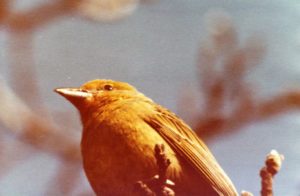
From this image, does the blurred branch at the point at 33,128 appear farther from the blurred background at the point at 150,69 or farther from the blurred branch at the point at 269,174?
the blurred branch at the point at 269,174

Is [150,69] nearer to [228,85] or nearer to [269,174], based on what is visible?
[228,85]

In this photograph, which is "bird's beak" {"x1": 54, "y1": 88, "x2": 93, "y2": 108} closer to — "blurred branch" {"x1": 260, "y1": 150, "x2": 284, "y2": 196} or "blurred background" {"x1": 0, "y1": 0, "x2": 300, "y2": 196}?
"blurred background" {"x1": 0, "y1": 0, "x2": 300, "y2": 196}

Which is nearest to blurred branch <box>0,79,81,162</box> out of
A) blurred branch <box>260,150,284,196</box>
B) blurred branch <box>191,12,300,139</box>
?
blurred branch <box>191,12,300,139</box>

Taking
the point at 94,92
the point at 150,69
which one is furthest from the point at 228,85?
the point at 94,92

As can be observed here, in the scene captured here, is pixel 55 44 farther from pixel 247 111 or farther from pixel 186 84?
pixel 247 111

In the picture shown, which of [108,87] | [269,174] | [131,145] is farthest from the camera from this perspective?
[108,87]

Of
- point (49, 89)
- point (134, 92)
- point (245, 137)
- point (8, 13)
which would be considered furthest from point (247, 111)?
point (8, 13)
